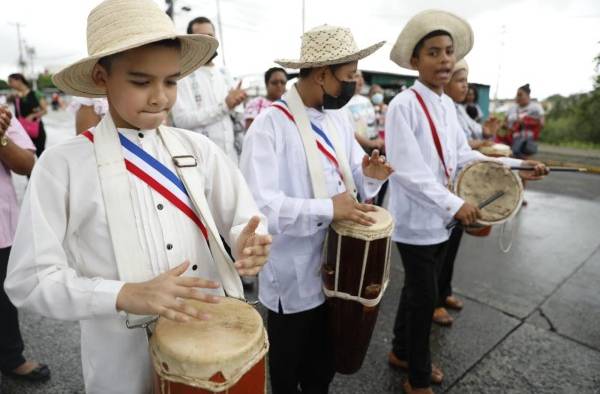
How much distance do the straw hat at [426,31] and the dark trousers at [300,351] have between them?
1.66 meters

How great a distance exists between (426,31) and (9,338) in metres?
3.12

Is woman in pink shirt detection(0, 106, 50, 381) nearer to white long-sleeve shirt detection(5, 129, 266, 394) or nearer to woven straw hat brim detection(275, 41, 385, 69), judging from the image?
white long-sleeve shirt detection(5, 129, 266, 394)

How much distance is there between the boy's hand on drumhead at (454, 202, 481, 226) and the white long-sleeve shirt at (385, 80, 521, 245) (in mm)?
28

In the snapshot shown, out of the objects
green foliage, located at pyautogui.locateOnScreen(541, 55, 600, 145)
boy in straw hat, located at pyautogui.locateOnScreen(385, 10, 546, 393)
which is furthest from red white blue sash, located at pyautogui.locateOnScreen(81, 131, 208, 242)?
green foliage, located at pyautogui.locateOnScreen(541, 55, 600, 145)

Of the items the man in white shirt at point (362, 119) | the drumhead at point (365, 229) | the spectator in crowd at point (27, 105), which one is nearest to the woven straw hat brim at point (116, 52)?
the drumhead at point (365, 229)

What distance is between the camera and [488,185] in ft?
8.57

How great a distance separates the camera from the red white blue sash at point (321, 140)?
6.51 ft

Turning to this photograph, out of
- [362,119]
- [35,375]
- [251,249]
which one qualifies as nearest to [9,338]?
[35,375]

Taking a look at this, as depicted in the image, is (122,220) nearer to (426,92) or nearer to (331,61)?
(331,61)

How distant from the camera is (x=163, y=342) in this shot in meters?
1.14

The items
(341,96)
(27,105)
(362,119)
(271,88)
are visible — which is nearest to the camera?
(341,96)

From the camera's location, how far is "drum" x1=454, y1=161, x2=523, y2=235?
8.29ft

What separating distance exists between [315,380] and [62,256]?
1.52 meters

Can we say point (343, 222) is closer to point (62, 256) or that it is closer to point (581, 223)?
point (62, 256)
